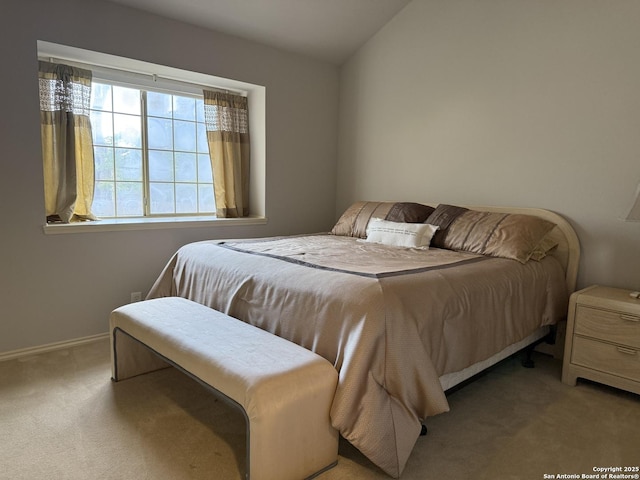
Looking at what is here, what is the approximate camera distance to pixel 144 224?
3.15 metres

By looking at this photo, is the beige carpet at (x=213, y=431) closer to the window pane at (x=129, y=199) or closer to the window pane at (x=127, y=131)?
the window pane at (x=129, y=199)

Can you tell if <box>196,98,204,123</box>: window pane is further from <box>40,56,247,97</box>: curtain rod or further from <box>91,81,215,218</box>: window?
<box>40,56,247,97</box>: curtain rod

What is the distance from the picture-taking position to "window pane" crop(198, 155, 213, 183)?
3801mm

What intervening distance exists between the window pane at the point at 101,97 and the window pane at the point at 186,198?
2.60 feet

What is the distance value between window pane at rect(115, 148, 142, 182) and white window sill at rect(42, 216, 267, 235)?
0.33 metres

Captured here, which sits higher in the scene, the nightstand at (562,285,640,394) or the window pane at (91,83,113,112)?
the window pane at (91,83,113,112)

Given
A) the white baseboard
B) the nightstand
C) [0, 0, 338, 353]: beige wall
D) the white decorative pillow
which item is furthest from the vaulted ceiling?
the nightstand

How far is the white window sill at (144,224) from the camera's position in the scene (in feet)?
9.19

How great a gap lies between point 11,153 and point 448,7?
323cm

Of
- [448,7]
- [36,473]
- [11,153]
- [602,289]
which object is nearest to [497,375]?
[602,289]

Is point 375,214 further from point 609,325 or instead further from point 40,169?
point 40,169

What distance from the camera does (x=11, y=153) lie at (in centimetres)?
258

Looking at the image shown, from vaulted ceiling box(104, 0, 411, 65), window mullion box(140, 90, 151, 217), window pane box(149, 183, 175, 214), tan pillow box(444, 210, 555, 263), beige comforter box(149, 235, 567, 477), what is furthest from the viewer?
window pane box(149, 183, 175, 214)

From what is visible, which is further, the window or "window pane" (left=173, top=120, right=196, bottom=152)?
"window pane" (left=173, top=120, right=196, bottom=152)
